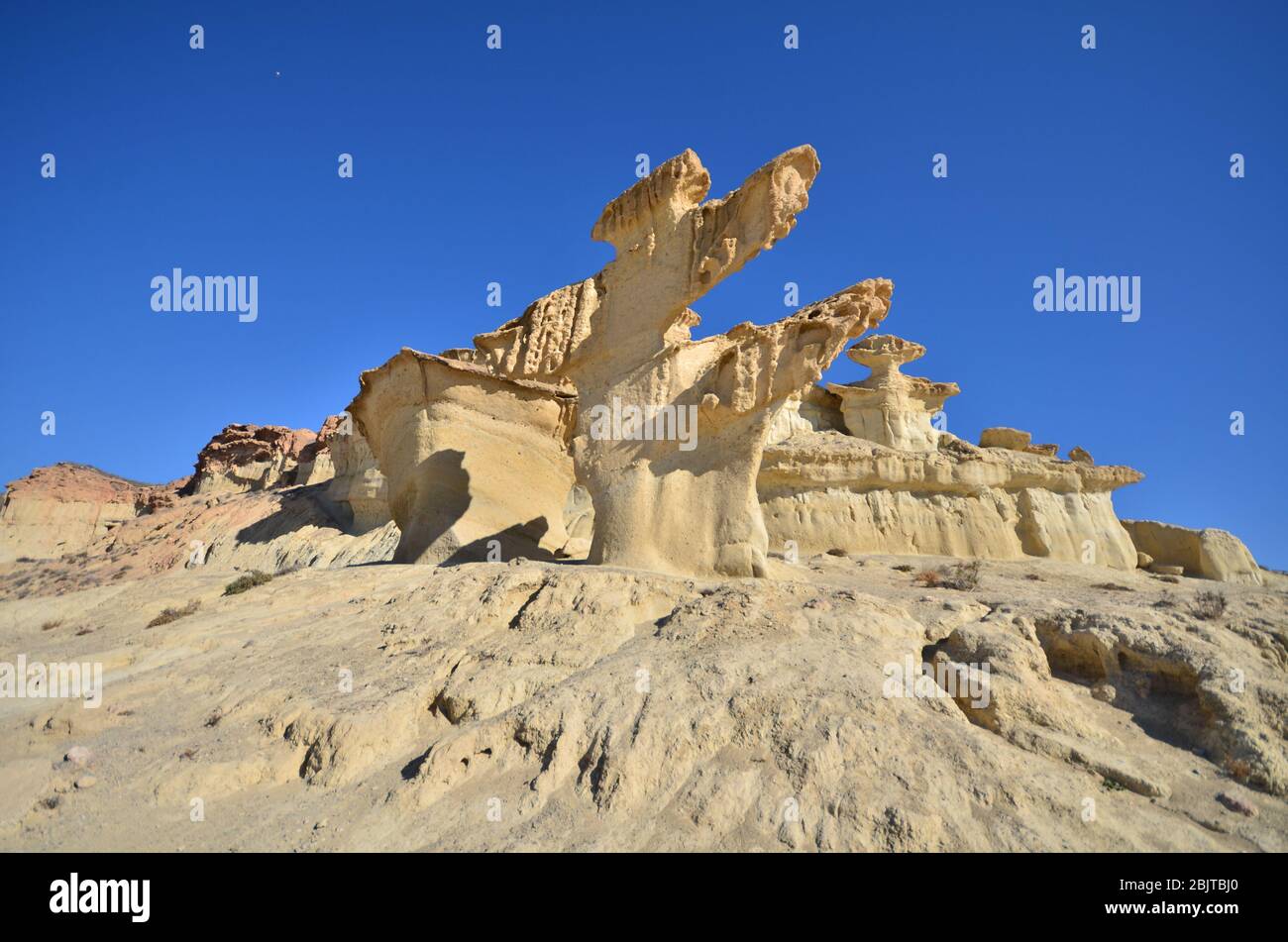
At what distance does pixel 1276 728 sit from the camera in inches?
156

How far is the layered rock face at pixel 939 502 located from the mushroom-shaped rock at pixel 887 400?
9.97 m

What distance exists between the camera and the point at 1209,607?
555 cm

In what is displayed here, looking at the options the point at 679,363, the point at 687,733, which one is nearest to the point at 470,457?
the point at 679,363

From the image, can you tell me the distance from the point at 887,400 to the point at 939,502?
12257mm

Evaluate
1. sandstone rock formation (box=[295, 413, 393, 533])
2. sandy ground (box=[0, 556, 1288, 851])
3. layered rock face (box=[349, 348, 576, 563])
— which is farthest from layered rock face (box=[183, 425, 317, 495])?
sandy ground (box=[0, 556, 1288, 851])

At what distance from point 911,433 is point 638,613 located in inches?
931

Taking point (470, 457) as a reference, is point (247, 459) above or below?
above

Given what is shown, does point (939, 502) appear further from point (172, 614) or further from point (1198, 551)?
point (172, 614)

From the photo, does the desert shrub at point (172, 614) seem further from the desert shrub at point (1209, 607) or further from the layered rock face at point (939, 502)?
the desert shrub at point (1209, 607)

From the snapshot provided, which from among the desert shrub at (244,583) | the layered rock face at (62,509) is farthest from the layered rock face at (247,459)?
the desert shrub at (244,583)

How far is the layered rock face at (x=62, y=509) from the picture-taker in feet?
111

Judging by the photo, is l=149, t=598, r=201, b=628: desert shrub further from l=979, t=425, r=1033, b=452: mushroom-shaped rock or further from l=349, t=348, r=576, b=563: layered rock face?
l=979, t=425, r=1033, b=452: mushroom-shaped rock
